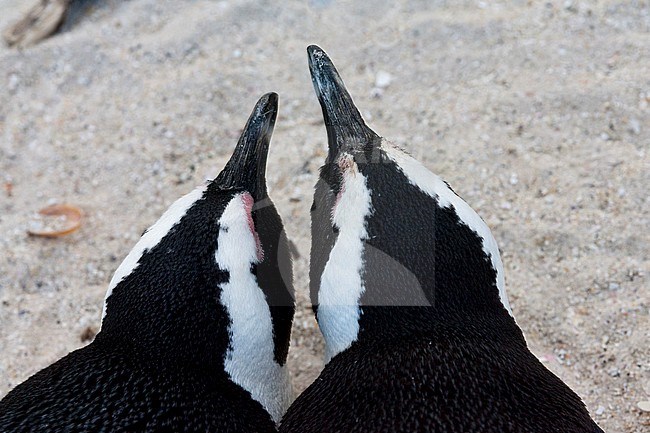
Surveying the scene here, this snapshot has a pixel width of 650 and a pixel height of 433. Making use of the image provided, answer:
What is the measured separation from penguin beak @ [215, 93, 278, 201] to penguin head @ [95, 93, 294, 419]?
5 centimetres

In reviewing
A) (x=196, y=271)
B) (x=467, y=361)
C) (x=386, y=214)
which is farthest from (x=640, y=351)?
(x=196, y=271)

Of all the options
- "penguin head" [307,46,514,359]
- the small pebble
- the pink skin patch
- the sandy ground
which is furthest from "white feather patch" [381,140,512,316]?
the small pebble

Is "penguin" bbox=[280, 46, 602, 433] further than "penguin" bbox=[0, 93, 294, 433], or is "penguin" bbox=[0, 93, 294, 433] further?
"penguin" bbox=[0, 93, 294, 433]

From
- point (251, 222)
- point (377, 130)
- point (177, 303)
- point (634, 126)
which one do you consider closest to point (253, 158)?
point (251, 222)

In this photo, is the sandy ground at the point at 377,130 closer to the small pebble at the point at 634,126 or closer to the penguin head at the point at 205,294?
the small pebble at the point at 634,126

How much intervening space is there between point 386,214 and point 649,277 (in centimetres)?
102

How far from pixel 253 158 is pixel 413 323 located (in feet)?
1.94

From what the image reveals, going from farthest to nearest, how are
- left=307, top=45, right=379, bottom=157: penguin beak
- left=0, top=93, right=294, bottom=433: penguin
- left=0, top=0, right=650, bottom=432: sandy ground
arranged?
1. left=0, top=0, right=650, bottom=432: sandy ground
2. left=307, top=45, right=379, bottom=157: penguin beak
3. left=0, top=93, right=294, bottom=433: penguin

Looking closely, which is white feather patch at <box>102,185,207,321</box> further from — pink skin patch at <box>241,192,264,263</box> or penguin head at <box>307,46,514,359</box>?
penguin head at <box>307,46,514,359</box>

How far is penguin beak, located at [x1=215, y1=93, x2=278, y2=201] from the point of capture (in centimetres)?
183

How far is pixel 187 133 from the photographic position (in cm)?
286

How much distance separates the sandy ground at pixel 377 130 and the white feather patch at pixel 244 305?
0.44 meters

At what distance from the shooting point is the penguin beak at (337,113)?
182 centimetres

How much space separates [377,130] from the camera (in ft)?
9.09
